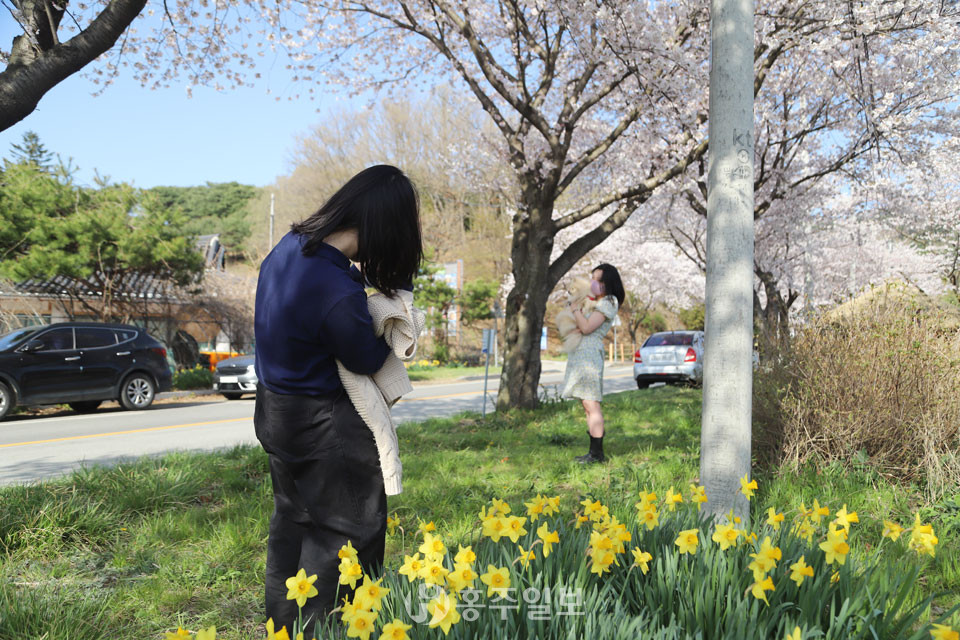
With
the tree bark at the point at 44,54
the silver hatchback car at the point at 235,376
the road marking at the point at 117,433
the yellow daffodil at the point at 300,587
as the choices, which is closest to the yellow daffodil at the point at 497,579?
the yellow daffodil at the point at 300,587

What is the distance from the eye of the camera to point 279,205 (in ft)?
124

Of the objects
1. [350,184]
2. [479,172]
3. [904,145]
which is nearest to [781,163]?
Answer: [904,145]

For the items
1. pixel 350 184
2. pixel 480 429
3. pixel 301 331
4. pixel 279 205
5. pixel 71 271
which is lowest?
pixel 480 429

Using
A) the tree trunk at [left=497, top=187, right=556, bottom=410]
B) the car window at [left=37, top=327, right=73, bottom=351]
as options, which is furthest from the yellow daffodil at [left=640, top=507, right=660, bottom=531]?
the car window at [left=37, top=327, right=73, bottom=351]

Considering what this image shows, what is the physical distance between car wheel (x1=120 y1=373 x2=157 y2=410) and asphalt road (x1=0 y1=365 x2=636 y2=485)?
239 millimetres

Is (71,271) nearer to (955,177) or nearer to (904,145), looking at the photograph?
(904,145)

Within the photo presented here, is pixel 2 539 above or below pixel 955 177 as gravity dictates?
below

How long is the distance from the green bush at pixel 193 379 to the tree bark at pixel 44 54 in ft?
44.6

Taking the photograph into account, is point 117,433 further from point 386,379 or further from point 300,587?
point 300,587

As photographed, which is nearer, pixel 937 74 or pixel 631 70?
pixel 631 70

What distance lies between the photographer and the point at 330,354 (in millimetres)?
2010

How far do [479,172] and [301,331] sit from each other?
1425 centimetres

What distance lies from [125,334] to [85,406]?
166 centimetres

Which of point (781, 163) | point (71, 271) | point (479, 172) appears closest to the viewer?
point (781, 163)
